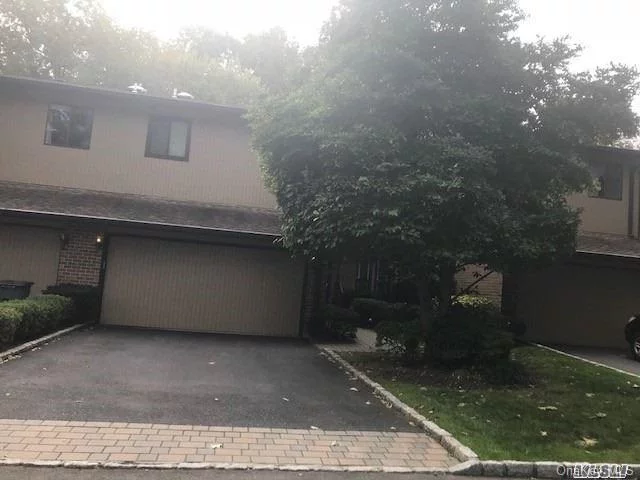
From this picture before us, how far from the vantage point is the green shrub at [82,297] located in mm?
13320

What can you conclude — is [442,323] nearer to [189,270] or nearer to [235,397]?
[235,397]

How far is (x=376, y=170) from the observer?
8422mm

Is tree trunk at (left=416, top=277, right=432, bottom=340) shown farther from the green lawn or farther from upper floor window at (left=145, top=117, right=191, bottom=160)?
upper floor window at (left=145, top=117, right=191, bottom=160)

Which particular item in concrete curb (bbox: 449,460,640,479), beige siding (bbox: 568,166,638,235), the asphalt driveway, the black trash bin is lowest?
the asphalt driveway

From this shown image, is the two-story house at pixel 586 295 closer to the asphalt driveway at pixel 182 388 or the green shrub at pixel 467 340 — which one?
the green shrub at pixel 467 340

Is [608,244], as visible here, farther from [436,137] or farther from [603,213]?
[436,137]

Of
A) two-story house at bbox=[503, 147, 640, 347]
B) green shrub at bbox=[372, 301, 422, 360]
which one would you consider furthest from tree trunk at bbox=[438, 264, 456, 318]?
two-story house at bbox=[503, 147, 640, 347]

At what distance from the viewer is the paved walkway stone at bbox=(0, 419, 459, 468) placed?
497 cm

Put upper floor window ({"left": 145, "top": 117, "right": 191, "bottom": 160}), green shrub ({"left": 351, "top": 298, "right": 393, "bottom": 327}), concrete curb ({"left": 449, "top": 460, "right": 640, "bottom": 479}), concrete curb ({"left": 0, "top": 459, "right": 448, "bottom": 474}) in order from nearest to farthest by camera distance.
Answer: concrete curb ({"left": 0, "top": 459, "right": 448, "bottom": 474}) < concrete curb ({"left": 449, "top": 460, "right": 640, "bottom": 479}) < upper floor window ({"left": 145, "top": 117, "right": 191, "bottom": 160}) < green shrub ({"left": 351, "top": 298, "right": 393, "bottom": 327})

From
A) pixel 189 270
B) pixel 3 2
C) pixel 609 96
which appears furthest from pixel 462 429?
pixel 3 2

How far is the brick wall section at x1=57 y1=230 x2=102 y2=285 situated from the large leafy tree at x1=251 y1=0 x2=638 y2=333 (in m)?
6.20

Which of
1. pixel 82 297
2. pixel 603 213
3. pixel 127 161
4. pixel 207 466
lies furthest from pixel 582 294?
pixel 207 466

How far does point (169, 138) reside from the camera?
15438 millimetres

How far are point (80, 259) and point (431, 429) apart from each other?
1070 cm
